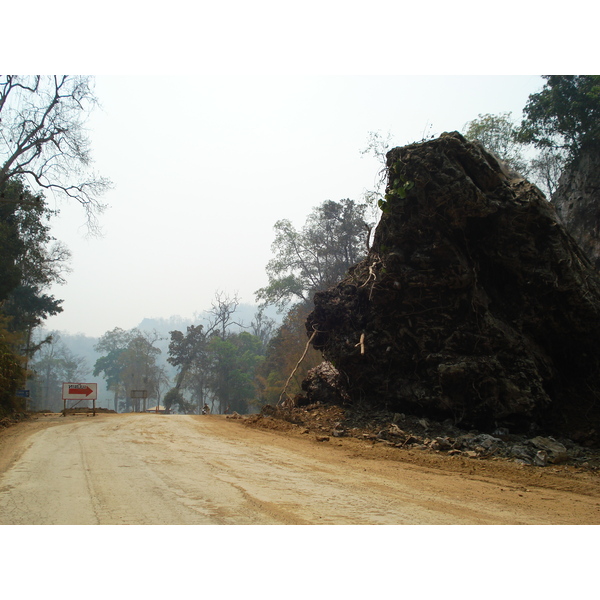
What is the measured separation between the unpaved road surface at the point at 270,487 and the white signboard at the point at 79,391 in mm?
7647

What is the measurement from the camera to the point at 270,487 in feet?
16.2

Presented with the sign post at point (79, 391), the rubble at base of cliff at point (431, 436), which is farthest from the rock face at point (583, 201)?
the sign post at point (79, 391)

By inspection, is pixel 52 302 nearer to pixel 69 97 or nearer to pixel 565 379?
pixel 69 97

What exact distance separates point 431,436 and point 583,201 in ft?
53.6

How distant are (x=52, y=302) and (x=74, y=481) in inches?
1208

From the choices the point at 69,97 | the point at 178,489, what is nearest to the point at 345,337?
the point at 178,489

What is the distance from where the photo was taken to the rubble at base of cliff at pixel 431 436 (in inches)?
263

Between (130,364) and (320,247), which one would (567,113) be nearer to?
(320,247)

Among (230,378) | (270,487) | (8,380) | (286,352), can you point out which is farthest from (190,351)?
(270,487)

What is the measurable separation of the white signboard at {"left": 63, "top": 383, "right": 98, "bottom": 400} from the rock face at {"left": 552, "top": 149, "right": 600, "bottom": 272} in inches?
795

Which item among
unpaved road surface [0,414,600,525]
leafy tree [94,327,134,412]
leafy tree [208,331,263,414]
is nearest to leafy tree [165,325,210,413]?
leafy tree [208,331,263,414]

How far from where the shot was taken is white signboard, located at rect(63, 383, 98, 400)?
15266mm

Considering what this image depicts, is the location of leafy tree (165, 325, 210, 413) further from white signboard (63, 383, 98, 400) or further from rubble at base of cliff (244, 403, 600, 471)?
rubble at base of cliff (244, 403, 600, 471)

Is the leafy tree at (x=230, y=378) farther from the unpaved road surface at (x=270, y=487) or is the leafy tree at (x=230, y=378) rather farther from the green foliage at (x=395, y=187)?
the unpaved road surface at (x=270, y=487)
